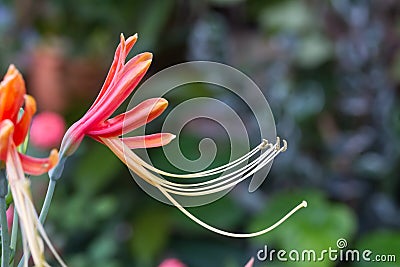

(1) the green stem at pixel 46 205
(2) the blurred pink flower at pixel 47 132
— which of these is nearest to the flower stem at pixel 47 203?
(1) the green stem at pixel 46 205

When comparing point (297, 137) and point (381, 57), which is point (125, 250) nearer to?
point (297, 137)

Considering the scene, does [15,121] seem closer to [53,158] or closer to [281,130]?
[53,158]

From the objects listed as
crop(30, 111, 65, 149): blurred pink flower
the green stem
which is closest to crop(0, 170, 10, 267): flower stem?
the green stem

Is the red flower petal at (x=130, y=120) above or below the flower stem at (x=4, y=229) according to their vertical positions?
above

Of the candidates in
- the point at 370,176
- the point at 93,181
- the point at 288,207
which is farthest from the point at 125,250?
the point at 370,176

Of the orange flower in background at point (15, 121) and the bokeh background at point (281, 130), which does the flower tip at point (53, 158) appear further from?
the bokeh background at point (281, 130)

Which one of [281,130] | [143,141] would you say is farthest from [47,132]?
[143,141]
